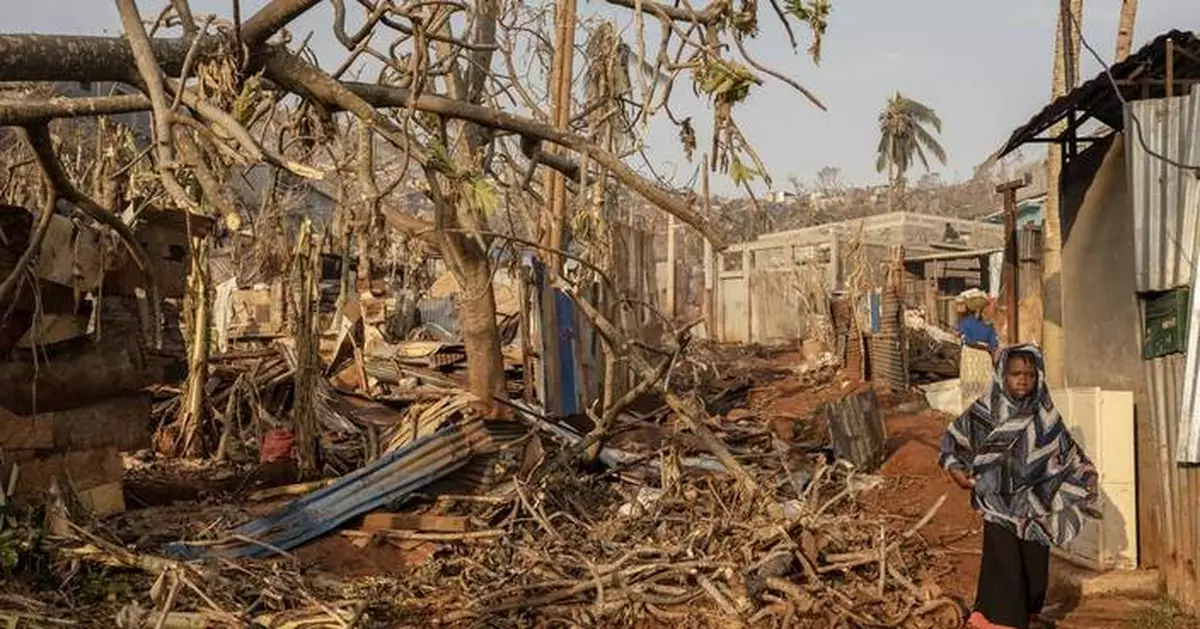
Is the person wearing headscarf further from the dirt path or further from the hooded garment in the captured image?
the dirt path

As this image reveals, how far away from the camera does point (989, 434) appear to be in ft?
17.3

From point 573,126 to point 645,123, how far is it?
620 centimetres

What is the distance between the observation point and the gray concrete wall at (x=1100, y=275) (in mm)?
6465

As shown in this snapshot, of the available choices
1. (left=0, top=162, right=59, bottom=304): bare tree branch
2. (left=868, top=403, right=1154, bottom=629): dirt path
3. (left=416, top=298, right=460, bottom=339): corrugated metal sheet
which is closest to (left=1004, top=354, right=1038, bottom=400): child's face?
(left=868, top=403, right=1154, bottom=629): dirt path

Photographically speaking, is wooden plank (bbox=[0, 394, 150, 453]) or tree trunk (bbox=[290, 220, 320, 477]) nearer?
wooden plank (bbox=[0, 394, 150, 453])

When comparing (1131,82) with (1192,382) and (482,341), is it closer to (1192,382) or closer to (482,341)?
(1192,382)

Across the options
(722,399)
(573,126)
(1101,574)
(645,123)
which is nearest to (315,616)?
(645,123)

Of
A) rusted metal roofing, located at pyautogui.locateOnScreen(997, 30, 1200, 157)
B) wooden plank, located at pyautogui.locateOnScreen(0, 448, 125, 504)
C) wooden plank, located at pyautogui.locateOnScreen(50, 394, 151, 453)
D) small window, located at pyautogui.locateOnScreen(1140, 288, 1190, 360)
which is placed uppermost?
rusted metal roofing, located at pyautogui.locateOnScreen(997, 30, 1200, 157)

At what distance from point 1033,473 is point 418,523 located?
11.6 feet

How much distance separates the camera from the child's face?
204 inches

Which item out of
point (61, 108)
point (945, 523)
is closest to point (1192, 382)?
point (945, 523)

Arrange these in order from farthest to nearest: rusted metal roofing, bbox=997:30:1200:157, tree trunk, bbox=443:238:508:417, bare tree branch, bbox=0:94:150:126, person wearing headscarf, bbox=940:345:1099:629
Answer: tree trunk, bbox=443:238:508:417 < rusted metal roofing, bbox=997:30:1200:157 < person wearing headscarf, bbox=940:345:1099:629 < bare tree branch, bbox=0:94:150:126

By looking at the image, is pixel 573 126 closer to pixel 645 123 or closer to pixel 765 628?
pixel 645 123

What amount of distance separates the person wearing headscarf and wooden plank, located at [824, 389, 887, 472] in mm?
4278
